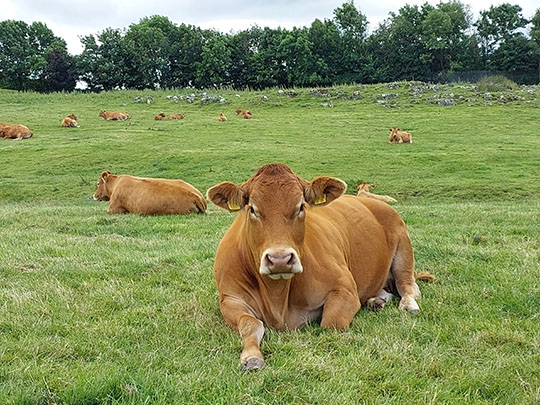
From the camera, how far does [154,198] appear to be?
13.1 m

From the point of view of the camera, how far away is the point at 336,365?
13.0 ft

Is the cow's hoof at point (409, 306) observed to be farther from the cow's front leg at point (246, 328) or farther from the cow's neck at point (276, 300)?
the cow's front leg at point (246, 328)

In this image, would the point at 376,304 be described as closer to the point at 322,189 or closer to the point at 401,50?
the point at 322,189

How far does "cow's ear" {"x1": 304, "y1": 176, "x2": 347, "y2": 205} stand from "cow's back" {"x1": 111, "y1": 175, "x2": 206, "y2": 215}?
8.45 meters

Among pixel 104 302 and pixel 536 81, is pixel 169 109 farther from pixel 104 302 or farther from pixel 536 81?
pixel 536 81

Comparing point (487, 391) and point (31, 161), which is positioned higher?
point (487, 391)

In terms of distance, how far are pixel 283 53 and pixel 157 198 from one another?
7325 centimetres

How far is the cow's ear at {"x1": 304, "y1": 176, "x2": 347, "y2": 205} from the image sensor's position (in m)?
5.08

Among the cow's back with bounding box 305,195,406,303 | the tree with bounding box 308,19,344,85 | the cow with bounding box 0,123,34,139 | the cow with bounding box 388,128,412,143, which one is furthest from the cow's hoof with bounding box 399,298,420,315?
the tree with bounding box 308,19,344,85

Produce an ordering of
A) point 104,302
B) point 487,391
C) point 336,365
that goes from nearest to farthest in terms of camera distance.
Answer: point 487,391 → point 336,365 → point 104,302

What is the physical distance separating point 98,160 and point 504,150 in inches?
767

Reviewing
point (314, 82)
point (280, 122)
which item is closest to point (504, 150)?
point (280, 122)

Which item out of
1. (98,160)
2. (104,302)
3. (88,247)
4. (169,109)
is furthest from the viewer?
(169,109)

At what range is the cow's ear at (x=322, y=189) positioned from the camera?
16.7ft
